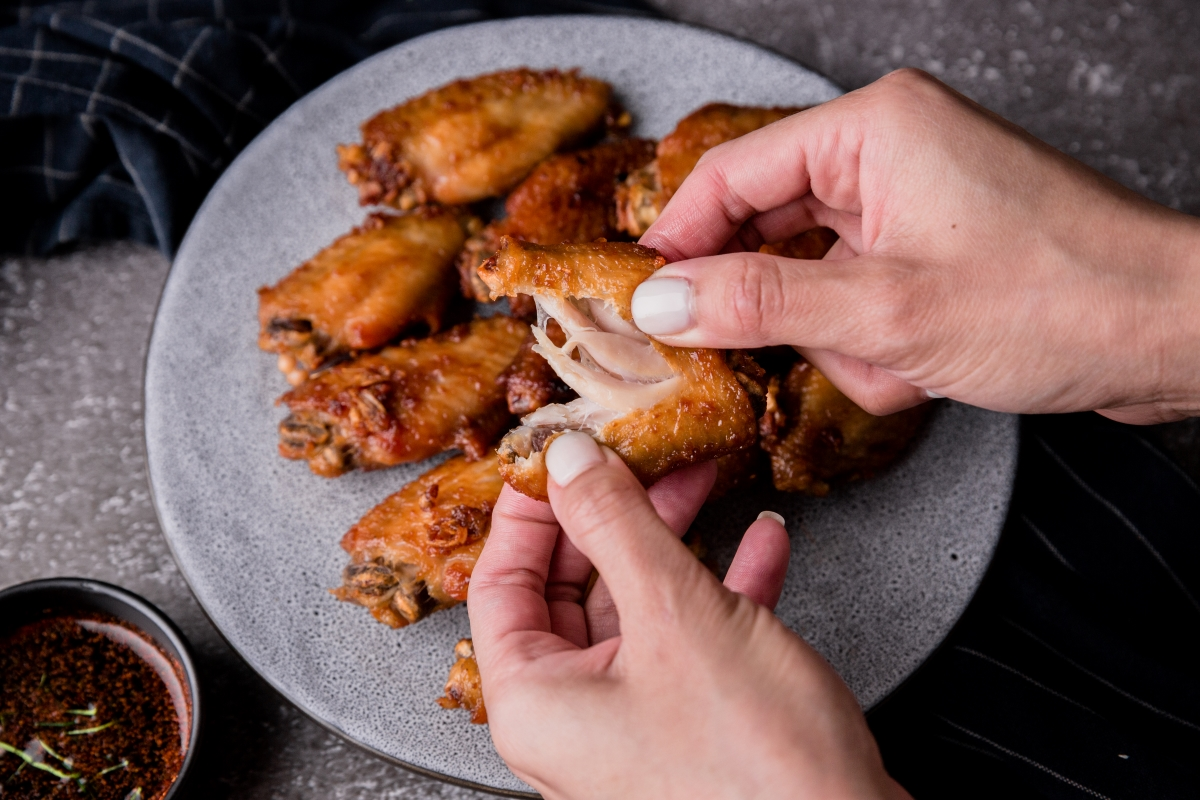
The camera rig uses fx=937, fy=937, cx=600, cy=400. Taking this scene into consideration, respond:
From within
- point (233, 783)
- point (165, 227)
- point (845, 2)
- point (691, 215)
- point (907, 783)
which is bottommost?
point (233, 783)

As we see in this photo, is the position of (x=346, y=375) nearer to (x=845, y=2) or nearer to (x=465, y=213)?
(x=465, y=213)

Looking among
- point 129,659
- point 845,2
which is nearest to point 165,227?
point 129,659

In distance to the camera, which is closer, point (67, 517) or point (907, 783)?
point (907, 783)

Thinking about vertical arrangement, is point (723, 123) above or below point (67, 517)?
above

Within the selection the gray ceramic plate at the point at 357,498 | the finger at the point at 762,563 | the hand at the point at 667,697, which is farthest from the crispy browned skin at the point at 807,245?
the hand at the point at 667,697

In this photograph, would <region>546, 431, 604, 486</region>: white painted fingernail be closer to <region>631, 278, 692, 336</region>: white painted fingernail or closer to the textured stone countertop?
<region>631, 278, 692, 336</region>: white painted fingernail

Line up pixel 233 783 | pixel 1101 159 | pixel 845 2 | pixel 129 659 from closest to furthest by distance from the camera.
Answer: pixel 129 659, pixel 233 783, pixel 1101 159, pixel 845 2

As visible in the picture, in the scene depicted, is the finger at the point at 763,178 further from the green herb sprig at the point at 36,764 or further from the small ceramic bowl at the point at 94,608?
the green herb sprig at the point at 36,764
